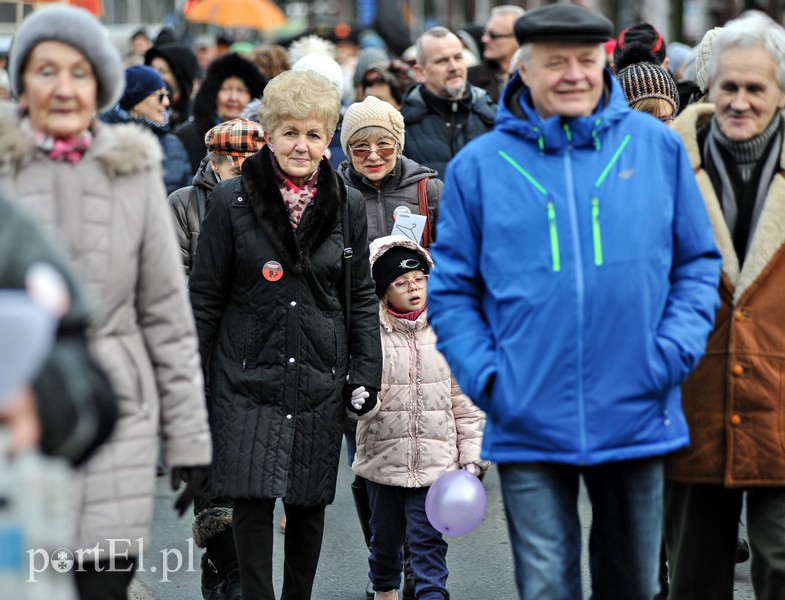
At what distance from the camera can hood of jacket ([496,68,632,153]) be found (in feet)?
14.9

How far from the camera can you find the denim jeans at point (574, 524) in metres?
4.57

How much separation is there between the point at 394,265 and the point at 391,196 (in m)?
0.90

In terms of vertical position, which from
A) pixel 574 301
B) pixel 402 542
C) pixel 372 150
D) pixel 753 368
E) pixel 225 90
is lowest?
pixel 402 542

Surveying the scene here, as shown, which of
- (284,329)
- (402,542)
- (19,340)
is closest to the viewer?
(19,340)

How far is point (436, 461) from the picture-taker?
6.50 m

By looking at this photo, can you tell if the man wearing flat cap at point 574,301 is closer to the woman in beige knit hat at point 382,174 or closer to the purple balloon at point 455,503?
the purple balloon at point 455,503

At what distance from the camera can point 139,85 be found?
9.73m

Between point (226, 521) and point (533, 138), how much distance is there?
265cm

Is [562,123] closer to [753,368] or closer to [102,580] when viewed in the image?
[753,368]

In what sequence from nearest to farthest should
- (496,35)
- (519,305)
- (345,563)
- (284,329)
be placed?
(519,305) < (284,329) < (345,563) < (496,35)

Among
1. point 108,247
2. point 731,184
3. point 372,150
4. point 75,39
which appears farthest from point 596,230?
point 372,150

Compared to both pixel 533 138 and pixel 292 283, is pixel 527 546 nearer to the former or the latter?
pixel 533 138

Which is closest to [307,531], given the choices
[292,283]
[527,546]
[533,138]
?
[292,283]

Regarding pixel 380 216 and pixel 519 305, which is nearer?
pixel 519 305
